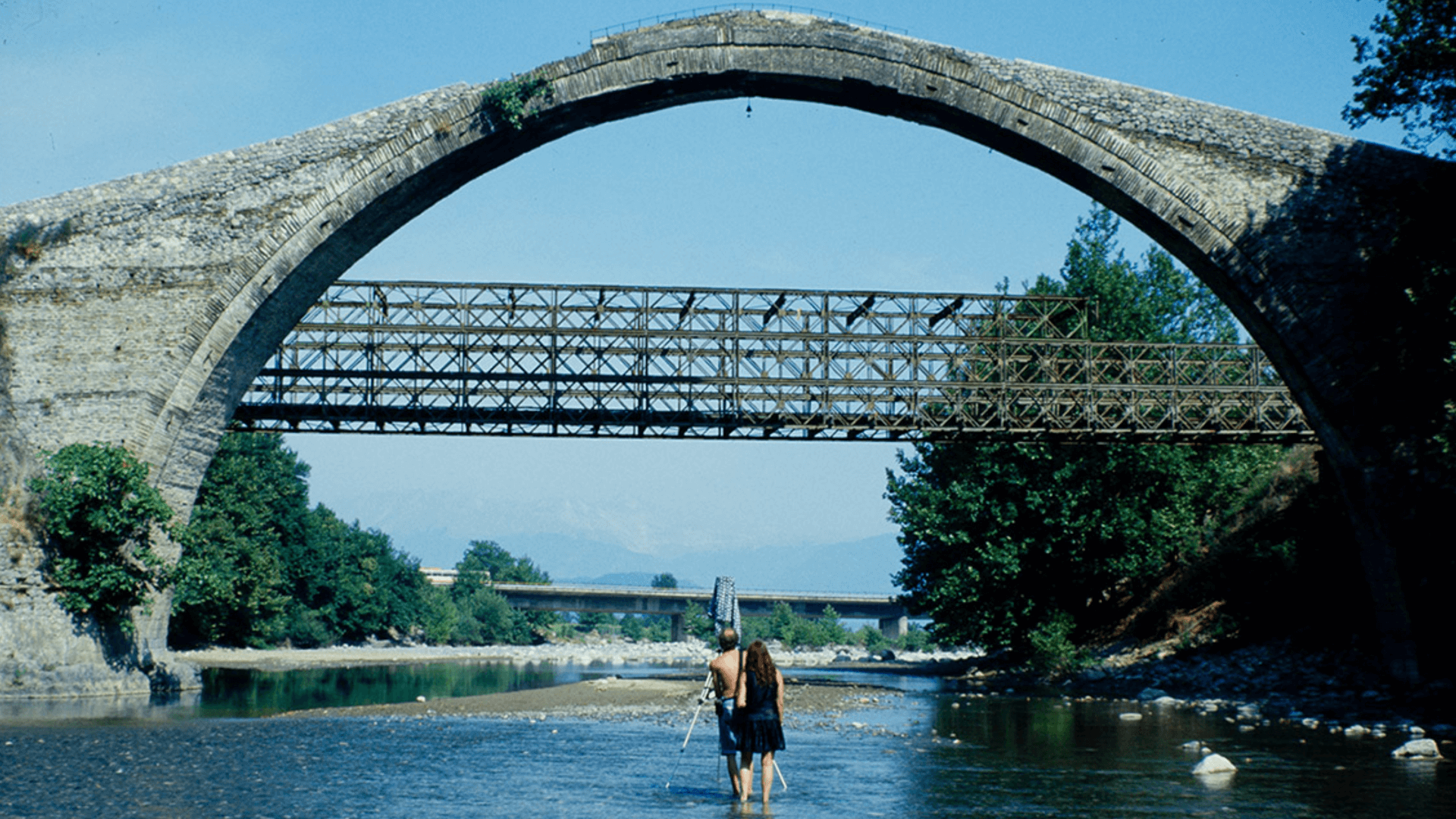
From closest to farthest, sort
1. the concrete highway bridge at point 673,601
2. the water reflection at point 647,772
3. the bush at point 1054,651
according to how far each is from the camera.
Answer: the water reflection at point 647,772 < the bush at point 1054,651 < the concrete highway bridge at point 673,601

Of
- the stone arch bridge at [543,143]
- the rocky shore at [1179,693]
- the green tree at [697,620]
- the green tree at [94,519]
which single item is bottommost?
the green tree at [697,620]

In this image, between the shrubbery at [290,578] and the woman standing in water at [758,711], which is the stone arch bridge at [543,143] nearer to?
the shrubbery at [290,578]

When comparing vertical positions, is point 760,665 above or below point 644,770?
above

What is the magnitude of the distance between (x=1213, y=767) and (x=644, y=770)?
6.08m

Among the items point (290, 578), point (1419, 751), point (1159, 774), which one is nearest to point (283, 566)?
point (290, 578)

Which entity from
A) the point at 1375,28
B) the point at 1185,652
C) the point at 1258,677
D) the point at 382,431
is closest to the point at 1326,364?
the point at 1375,28

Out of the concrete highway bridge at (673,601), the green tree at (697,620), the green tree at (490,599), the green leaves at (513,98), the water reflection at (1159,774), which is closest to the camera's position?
the water reflection at (1159,774)

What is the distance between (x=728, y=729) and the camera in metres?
10.4

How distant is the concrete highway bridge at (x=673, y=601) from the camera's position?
310ft

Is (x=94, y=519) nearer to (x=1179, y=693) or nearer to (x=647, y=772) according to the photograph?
(x=647, y=772)

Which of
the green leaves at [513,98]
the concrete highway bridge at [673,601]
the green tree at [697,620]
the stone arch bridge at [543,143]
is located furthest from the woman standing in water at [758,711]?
the green tree at [697,620]

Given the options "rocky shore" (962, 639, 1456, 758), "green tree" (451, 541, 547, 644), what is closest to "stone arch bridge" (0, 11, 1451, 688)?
"rocky shore" (962, 639, 1456, 758)

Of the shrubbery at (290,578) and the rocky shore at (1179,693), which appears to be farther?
the shrubbery at (290,578)

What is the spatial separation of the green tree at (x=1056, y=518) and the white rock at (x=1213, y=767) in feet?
73.2
